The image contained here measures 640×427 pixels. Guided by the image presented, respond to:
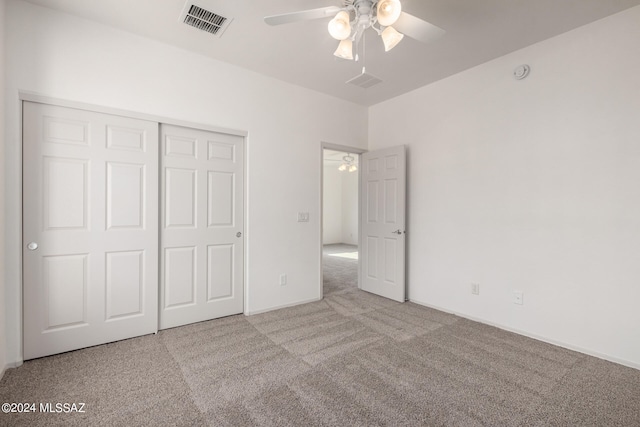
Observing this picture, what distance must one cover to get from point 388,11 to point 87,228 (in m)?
2.86

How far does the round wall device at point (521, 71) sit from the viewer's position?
2.84 metres

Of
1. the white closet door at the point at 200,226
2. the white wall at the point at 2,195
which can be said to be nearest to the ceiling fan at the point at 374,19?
the white closet door at the point at 200,226

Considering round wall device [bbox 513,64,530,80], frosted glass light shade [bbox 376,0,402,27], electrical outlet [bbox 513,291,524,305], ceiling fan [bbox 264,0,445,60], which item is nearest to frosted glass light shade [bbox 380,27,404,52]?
ceiling fan [bbox 264,0,445,60]

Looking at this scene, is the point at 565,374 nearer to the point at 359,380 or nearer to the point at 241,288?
the point at 359,380

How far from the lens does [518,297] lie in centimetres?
293

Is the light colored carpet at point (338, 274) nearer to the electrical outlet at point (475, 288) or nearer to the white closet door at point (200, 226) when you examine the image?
the white closet door at point (200, 226)

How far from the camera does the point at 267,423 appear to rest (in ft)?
5.45

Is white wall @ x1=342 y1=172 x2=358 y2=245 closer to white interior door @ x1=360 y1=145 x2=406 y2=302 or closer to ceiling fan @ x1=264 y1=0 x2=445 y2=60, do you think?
white interior door @ x1=360 y1=145 x2=406 y2=302

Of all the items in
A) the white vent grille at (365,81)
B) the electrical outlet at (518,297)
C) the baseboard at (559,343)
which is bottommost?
the baseboard at (559,343)

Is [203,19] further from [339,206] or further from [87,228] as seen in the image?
[339,206]

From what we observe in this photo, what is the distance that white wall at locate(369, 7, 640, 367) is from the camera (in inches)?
92.8

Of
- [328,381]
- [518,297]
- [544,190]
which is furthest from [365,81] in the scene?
[328,381]

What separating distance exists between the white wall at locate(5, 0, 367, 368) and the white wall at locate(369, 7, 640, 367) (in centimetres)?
147

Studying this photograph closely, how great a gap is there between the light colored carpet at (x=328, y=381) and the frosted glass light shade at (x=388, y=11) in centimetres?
234
